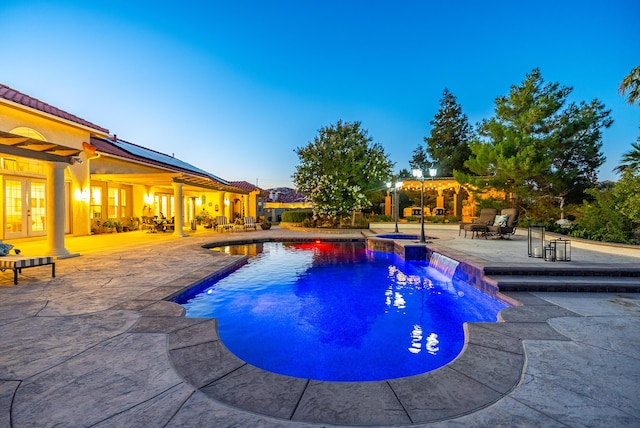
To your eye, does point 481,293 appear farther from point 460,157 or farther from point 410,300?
point 460,157

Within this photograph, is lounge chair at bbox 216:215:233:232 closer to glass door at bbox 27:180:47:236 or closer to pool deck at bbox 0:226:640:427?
glass door at bbox 27:180:47:236

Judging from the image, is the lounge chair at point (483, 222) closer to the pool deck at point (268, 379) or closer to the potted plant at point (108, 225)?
the pool deck at point (268, 379)

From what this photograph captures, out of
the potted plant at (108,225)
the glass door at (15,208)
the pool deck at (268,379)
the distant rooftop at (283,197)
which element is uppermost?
the distant rooftop at (283,197)

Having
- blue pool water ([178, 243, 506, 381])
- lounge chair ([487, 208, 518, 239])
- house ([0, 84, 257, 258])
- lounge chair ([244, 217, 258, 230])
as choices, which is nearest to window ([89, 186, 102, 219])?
house ([0, 84, 257, 258])

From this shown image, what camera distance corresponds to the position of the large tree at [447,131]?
1657 inches

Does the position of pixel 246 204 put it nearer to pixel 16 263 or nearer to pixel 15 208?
pixel 15 208

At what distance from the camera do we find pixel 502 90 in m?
48.7

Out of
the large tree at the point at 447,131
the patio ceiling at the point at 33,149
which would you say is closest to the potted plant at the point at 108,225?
the patio ceiling at the point at 33,149

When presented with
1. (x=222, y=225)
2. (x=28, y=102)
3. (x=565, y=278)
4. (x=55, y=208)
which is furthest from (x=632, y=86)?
(x=28, y=102)

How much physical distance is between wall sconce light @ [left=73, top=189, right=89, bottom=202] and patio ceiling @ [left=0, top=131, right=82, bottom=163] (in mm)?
5652

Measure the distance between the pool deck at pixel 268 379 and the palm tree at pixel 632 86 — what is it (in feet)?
36.1

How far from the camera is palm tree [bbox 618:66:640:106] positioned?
10.9 metres

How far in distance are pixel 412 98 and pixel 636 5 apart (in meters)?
28.2

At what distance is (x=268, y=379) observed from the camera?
8.43 feet
